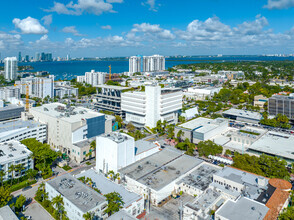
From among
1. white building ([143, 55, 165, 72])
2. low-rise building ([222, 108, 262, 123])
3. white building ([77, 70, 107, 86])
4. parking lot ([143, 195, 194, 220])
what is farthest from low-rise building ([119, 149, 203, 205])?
white building ([143, 55, 165, 72])

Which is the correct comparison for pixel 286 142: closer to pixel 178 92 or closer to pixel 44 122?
pixel 178 92

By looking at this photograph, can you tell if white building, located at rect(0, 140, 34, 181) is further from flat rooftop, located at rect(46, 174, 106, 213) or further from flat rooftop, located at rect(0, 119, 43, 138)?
flat rooftop, located at rect(46, 174, 106, 213)

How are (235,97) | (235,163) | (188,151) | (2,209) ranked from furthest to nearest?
(235,97), (188,151), (235,163), (2,209)

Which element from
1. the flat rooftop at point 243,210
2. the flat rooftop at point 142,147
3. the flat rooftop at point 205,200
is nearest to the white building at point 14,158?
the flat rooftop at point 142,147

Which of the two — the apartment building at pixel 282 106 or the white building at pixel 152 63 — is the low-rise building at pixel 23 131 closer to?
the apartment building at pixel 282 106

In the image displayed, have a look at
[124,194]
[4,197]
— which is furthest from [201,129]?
[4,197]

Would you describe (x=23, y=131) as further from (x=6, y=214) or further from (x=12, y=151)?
(x=6, y=214)

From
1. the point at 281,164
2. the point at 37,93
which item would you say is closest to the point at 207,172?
the point at 281,164
